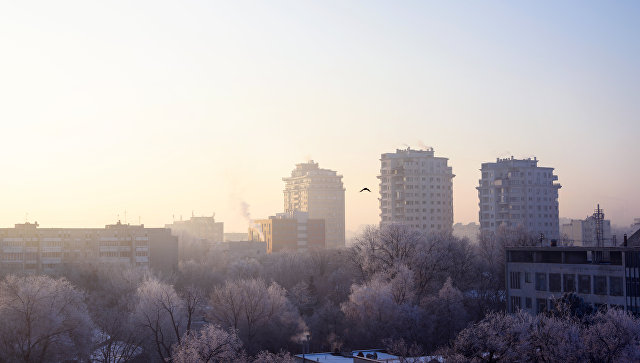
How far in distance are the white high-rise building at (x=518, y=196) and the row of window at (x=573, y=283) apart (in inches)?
3525

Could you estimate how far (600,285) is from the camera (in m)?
56.1

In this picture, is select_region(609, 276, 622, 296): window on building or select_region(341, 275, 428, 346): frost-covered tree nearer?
select_region(609, 276, 622, 296): window on building

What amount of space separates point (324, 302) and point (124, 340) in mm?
28277

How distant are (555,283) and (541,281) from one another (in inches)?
61.5

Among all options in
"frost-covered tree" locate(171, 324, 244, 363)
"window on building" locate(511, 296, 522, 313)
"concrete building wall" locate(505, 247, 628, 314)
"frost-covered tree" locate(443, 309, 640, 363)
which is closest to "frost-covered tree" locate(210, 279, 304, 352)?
"window on building" locate(511, 296, 522, 313)

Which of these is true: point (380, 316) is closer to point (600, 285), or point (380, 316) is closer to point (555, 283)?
point (555, 283)

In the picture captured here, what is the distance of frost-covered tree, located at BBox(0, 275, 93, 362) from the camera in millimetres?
59312

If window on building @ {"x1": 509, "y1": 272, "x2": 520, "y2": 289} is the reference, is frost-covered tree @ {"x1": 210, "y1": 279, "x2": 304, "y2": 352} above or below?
below

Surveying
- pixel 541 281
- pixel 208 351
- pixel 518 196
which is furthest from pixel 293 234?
pixel 208 351

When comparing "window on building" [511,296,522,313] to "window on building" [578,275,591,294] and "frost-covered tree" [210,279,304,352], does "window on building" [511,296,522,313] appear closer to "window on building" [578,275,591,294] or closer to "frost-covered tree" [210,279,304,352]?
"window on building" [578,275,591,294]

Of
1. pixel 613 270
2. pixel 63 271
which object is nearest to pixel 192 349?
pixel 613 270

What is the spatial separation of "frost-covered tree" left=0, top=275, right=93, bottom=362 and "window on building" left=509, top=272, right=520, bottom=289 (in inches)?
1380

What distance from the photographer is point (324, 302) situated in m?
88.7

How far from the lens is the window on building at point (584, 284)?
57.0 meters
